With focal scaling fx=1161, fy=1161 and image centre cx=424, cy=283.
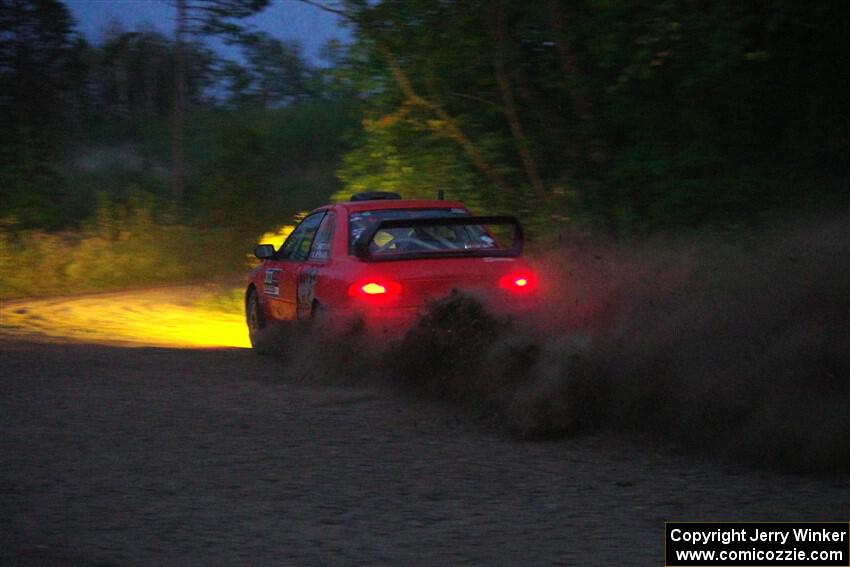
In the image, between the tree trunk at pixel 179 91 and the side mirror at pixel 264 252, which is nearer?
the side mirror at pixel 264 252

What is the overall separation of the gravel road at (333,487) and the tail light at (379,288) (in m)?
0.91

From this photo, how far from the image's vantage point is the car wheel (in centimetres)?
1201

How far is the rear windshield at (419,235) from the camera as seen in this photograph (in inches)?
414

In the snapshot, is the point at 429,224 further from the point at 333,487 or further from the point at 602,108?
the point at 602,108

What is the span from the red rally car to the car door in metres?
0.02

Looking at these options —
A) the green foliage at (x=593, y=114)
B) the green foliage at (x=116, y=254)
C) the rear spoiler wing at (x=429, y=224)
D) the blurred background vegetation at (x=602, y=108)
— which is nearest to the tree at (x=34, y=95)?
the green foliage at (x=116, y=254)

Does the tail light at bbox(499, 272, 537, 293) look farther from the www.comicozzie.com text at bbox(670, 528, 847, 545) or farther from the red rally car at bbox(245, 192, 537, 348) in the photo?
the www.comicozzie.com text at bbox(670, 528, 847, 545)

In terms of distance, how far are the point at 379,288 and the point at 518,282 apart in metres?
1.23

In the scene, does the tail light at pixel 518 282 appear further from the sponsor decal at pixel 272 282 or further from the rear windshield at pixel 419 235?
the sponsor decal at pixel 272 282

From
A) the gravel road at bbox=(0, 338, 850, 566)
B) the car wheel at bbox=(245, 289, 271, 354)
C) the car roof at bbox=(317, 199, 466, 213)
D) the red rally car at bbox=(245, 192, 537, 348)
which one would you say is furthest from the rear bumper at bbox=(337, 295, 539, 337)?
the car wheel at bbox=(245, 289, 271, 354)

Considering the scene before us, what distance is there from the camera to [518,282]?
33.1 ft

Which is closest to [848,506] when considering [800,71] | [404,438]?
[404,438]

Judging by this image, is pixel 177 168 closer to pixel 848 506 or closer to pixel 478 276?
pixel 478 276

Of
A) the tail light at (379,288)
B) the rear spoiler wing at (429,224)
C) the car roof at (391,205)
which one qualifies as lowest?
the tail light at (379,288)
